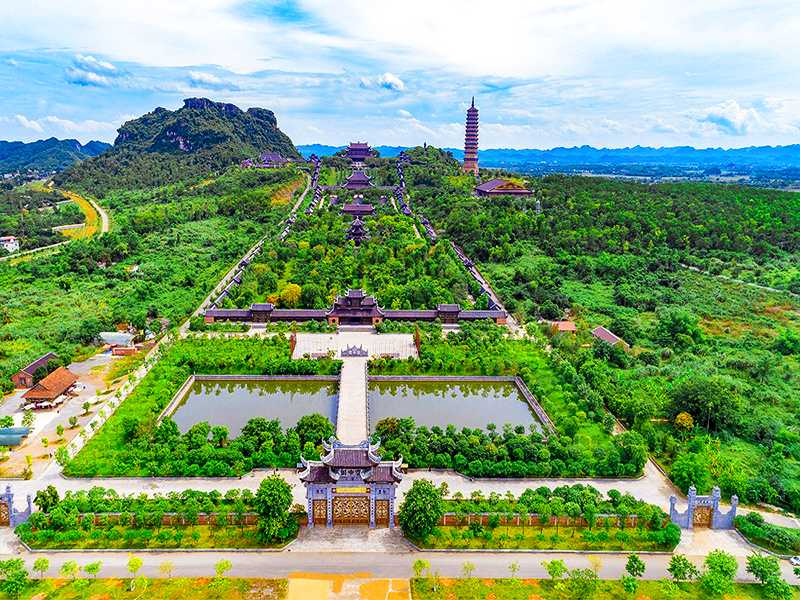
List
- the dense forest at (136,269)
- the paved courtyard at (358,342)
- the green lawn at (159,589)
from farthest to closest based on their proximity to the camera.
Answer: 1. the dense forest at (136,269)
2. the paved courtyard at (358,342)
3. the green lawn at (159,589)

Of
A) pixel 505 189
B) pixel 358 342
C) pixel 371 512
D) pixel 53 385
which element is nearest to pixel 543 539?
pixel 371 512

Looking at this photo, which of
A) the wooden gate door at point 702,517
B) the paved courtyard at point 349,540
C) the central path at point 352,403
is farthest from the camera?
the central path at point 352,403

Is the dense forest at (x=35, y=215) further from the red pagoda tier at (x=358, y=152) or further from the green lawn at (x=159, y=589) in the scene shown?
the green lawn at (x=159, y=589)

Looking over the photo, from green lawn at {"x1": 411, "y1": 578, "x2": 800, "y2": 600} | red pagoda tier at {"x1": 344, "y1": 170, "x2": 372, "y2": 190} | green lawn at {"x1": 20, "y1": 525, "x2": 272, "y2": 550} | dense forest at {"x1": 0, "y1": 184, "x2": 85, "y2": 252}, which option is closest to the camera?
green lawn at {"x1": 411, "y1": 578, "x2": 800, "y2": 600}

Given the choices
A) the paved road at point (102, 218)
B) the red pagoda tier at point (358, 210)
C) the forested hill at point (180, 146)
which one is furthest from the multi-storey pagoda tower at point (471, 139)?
the paved road at point (102, 218)

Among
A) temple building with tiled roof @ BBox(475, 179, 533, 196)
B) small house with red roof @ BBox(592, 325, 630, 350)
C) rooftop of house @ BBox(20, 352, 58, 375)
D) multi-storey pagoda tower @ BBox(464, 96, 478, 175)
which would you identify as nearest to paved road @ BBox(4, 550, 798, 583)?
rooftop of house @ BBox(20, 352, 58, 375)

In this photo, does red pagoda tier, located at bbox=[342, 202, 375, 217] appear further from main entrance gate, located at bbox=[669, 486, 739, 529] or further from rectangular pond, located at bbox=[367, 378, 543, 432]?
main entrance gate, located at bbox=[669, 486, 739, 529]

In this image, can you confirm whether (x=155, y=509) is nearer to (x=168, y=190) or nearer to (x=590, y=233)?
(x=590, y=233)

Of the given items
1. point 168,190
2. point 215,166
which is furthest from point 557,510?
point 215,166
